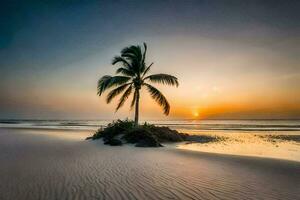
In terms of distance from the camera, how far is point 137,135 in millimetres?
17188

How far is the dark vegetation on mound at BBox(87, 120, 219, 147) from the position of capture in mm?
16250

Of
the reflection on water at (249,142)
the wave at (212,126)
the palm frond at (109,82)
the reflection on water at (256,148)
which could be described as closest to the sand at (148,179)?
the reflection on water at (256,148)

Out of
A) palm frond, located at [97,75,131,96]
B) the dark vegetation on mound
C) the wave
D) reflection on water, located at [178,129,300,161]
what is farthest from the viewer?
the wave

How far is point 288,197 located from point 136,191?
3357mm

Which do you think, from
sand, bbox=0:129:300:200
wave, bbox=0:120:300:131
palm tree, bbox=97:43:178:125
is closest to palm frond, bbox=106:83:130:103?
palm tree, bbox=97:43:178:125

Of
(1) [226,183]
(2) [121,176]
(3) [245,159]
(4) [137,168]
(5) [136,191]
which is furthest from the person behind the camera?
(3) [245,159]

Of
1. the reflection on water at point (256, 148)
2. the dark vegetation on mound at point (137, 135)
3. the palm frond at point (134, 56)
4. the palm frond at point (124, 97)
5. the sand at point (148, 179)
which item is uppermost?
the palm frond at point (134, 56)

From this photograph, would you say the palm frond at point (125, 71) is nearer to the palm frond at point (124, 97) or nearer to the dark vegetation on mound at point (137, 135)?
the palm frond at point (124, 97)

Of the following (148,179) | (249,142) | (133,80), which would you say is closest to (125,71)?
(133,80)

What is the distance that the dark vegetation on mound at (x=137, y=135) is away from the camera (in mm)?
16250

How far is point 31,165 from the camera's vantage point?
895cm

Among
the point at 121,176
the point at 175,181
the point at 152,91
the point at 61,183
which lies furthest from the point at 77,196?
the point at 152,91

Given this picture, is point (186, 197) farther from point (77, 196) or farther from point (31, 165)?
point (31, 165)

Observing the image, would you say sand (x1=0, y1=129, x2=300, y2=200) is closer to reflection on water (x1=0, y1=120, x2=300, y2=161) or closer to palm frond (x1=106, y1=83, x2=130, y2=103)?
reflection on water (x1=0, y1=120, x2=300, y2=161)
